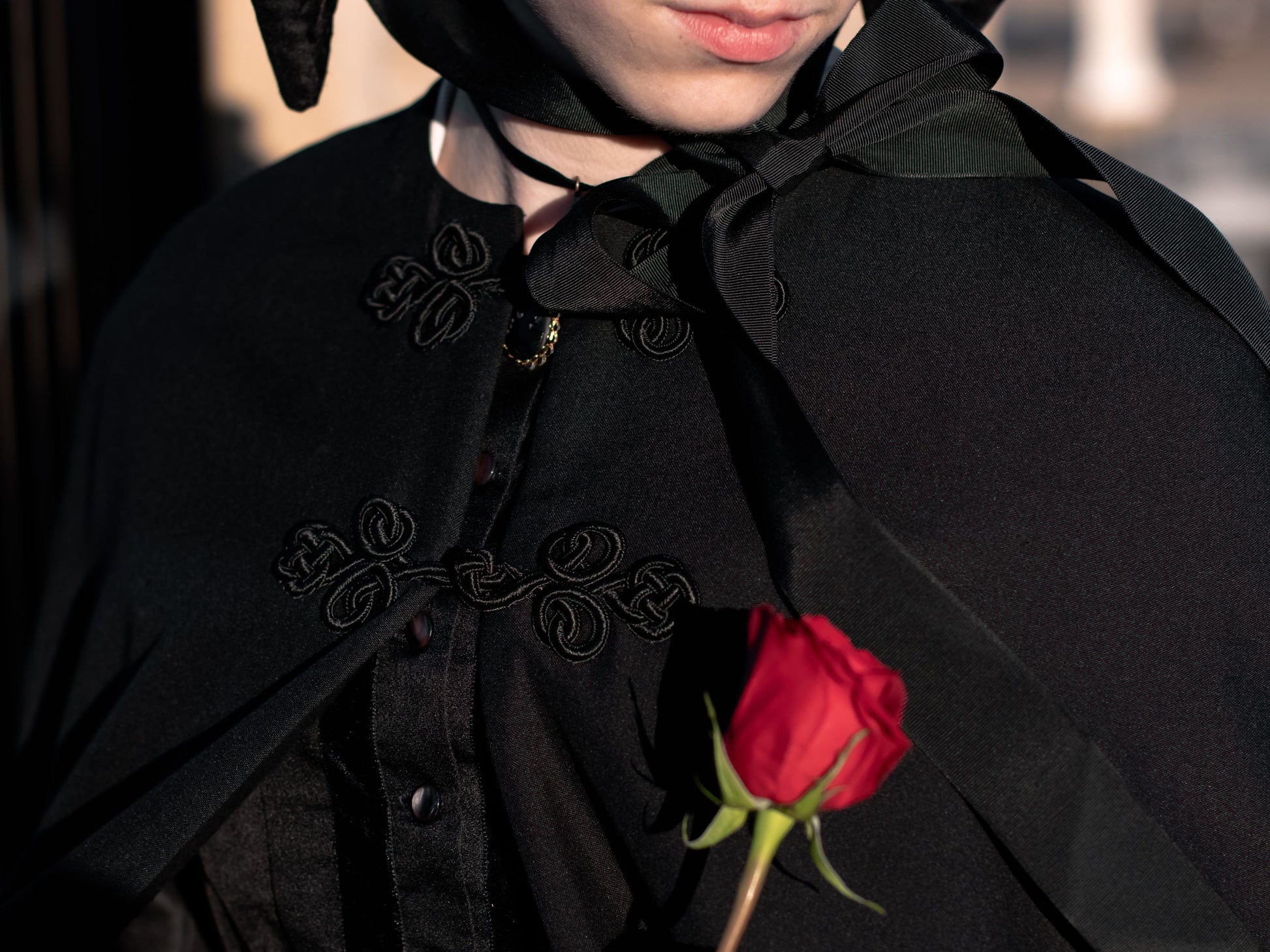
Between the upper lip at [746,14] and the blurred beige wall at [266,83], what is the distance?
1.87 m

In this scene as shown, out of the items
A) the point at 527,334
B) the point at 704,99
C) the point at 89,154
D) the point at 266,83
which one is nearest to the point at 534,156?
the point at 527,334

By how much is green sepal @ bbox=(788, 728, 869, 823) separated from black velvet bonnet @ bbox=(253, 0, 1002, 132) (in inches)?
29.7

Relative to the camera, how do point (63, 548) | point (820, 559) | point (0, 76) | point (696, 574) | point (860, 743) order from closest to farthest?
point (860, 743)
point (820, 559)
point (696, 574)
point (63, 548)
point (0, 76)

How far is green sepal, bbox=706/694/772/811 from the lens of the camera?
3.22ft

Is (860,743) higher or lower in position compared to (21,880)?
higher

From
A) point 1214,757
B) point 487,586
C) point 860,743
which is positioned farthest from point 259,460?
point 1214,757

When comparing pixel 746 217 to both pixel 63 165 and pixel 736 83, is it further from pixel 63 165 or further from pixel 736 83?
pixel 63 165

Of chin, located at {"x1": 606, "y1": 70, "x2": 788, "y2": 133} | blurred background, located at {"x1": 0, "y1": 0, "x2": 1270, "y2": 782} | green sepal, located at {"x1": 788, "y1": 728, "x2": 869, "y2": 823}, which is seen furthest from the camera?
blurred background, located at {"x1": 0, "y1": 0, "x2": 1270, "y2": 782}

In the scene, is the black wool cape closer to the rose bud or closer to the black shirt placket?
the black shirt placket

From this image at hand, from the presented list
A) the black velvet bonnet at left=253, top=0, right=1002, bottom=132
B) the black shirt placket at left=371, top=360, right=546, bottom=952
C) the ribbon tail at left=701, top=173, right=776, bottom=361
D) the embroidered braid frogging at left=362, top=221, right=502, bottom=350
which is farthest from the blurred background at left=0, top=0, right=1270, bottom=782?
the ribbon tail at left=701, top=173, right=776, bottom=361

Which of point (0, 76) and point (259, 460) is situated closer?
point (259, 460)

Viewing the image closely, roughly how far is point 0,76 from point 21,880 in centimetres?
193

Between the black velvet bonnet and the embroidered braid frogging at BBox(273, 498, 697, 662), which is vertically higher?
the black velvet bonnet

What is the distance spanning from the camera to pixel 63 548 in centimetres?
195
